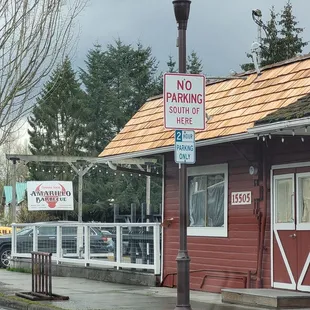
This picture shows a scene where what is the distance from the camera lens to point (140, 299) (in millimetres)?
14383

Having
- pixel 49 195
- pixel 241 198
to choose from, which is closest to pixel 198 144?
pixel 241 198

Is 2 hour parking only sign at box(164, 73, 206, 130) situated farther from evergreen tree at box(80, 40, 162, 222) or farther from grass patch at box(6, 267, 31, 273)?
evergreen tree at box(80, 40, 162, 222)

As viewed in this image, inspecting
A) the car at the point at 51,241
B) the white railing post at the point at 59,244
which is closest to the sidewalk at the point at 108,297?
the car at the point at 51,241

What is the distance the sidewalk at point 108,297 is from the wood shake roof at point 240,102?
3.01 meters

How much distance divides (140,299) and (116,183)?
133 feet

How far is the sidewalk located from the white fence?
741 mm

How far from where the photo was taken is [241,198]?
14.9m

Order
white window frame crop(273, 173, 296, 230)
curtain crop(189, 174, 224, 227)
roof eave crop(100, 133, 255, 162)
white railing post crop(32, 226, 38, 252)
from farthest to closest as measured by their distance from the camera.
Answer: white railing post crop(32, 226, 38, 252) < curtain crop(189, 174, 224, 227) < white window frame crop(273, 173, 296, 230) < roof eave crop(100, 133, 255, 162)

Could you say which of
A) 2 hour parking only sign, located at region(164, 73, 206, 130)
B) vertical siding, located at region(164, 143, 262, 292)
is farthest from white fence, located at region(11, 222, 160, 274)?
2 hour parking only sign, located at region(164, 73, 206, 130)

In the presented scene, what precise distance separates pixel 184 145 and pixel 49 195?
63.5 ft

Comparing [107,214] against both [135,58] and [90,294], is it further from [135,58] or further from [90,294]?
[90,294]

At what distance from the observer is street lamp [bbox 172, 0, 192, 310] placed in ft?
35.0

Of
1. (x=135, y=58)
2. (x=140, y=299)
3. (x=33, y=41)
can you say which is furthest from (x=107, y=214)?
(x=140, y=299)

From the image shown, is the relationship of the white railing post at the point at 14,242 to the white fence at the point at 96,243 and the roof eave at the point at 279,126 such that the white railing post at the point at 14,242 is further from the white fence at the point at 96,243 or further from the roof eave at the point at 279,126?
the roof eave at the point at 279,126
